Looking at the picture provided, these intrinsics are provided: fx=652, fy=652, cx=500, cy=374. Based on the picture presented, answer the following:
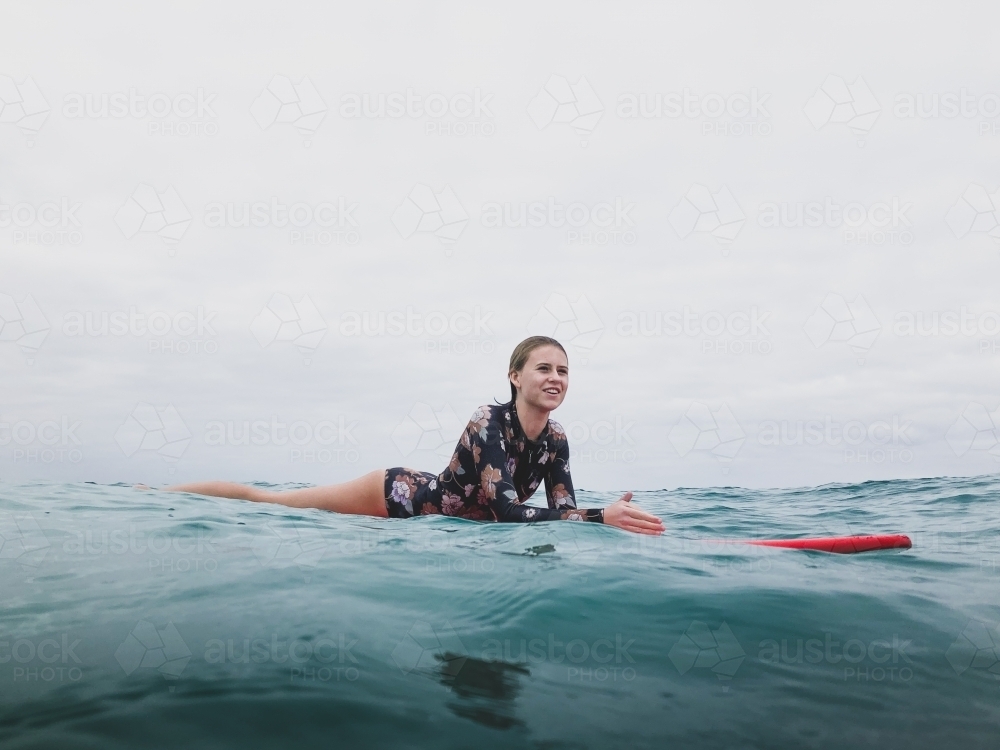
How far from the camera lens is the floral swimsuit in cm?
547

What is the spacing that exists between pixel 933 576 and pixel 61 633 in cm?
451

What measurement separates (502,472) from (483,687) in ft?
10.7

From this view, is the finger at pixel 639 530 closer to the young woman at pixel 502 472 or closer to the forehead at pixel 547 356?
the young woman at pixel 502 472

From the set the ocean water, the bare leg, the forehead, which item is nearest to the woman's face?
the forehead

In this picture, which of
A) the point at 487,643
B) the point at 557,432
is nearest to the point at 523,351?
the point at 557,432

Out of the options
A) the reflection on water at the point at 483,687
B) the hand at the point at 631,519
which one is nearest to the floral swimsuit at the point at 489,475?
the hand at the point at 631,519

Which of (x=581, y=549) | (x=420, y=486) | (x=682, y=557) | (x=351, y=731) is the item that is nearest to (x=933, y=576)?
(x=682, y=557)

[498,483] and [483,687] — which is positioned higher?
[498,483]

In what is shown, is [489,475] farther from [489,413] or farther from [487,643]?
[487,643]

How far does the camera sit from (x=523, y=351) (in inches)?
227

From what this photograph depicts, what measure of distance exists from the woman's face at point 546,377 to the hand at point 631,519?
1279mm

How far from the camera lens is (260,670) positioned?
2227mm

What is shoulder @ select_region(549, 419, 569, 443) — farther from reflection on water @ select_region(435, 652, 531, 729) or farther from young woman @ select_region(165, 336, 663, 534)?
reflection on water @ select_region(435, 652, 531, 729)

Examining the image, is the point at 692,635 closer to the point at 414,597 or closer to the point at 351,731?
the point at 414,597
